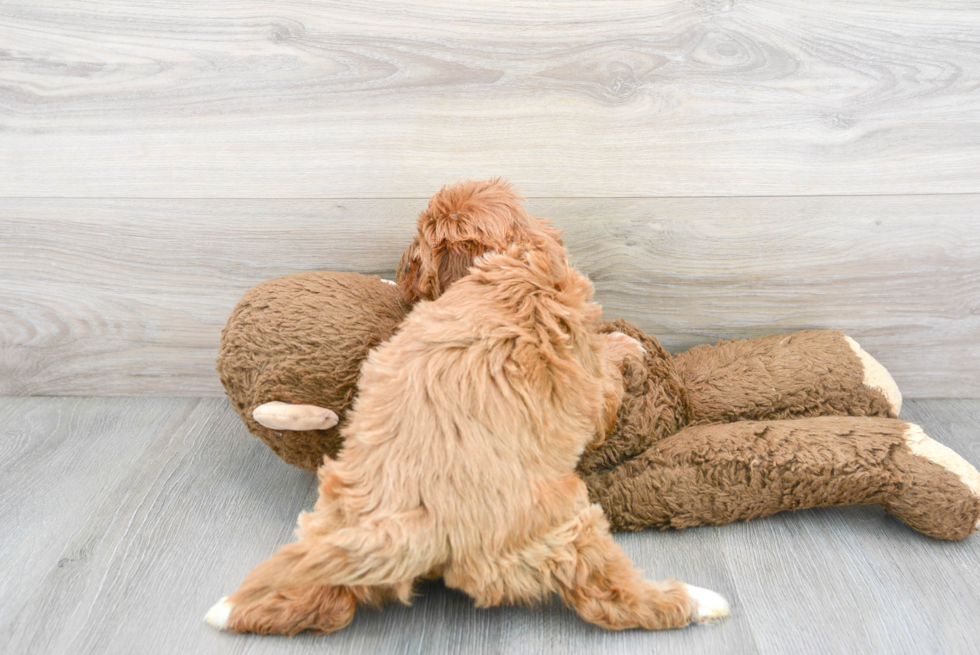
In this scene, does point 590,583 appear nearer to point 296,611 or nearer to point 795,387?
point 296,611

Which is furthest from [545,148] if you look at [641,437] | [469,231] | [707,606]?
[707,606]

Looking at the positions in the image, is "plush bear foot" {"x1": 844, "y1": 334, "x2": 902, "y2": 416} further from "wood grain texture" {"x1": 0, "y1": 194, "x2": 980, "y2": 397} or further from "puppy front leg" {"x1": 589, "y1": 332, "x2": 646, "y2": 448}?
"puppy front leg" {"x1": 589, "y1": 332, "x2": 646, "y2": 448}

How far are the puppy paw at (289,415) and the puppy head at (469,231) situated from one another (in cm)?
23

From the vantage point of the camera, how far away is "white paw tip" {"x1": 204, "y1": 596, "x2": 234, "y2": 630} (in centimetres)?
83

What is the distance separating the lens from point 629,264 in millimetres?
1237

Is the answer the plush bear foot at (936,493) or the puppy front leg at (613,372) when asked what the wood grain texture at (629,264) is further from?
the plush bear foot at (936,493)

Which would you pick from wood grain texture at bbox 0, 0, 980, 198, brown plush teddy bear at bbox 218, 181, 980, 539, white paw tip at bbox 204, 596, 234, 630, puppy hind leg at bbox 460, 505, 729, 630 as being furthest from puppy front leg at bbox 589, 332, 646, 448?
white paw tip at bbox 204, 596, 234, 630

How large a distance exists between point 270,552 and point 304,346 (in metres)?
0.30

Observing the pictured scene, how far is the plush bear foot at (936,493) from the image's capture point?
95 cm

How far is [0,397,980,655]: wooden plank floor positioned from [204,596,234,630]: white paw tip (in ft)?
0.05

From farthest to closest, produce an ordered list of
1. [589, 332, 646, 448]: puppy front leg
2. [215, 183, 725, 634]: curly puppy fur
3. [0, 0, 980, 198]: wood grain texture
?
[0, 0, 980, 198]: wood grain texture < [589, 332, 646, 448]: puppy front leg < [215, 183, 725, 634]: curly puppy fur

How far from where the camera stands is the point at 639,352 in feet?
3.56

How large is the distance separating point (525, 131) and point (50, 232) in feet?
2.86

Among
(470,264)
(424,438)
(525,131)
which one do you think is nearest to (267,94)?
(525,131)
